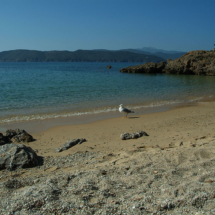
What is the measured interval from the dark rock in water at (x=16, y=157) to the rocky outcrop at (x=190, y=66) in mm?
45321

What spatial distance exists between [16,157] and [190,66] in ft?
162

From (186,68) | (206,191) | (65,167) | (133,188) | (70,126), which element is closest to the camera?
(206,191)

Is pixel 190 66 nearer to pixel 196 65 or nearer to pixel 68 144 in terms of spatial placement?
pixel 196 65

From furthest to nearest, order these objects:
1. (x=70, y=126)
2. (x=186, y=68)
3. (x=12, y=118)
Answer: (x=186, y=68) → (x=12, y=118) → (x=70, y=126)

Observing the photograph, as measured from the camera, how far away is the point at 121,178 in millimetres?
4363

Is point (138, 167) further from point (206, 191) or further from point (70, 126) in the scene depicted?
point (70, 126)

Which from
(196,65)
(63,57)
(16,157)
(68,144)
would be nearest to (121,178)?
(16,157)

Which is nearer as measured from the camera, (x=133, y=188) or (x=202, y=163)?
(x=133, y=188)

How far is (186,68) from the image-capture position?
158 feet

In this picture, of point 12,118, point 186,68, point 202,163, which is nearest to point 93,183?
point 202,163

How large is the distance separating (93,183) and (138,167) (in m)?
1.16

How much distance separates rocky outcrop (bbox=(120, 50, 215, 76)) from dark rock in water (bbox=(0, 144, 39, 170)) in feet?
149

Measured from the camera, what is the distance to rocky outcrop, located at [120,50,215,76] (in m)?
46.0

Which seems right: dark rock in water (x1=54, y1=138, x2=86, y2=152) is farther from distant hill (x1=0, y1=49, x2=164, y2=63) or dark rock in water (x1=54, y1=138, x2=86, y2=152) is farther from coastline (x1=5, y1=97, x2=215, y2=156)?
distant hill (x1=0, y1=49, x2=164, y2=63)
